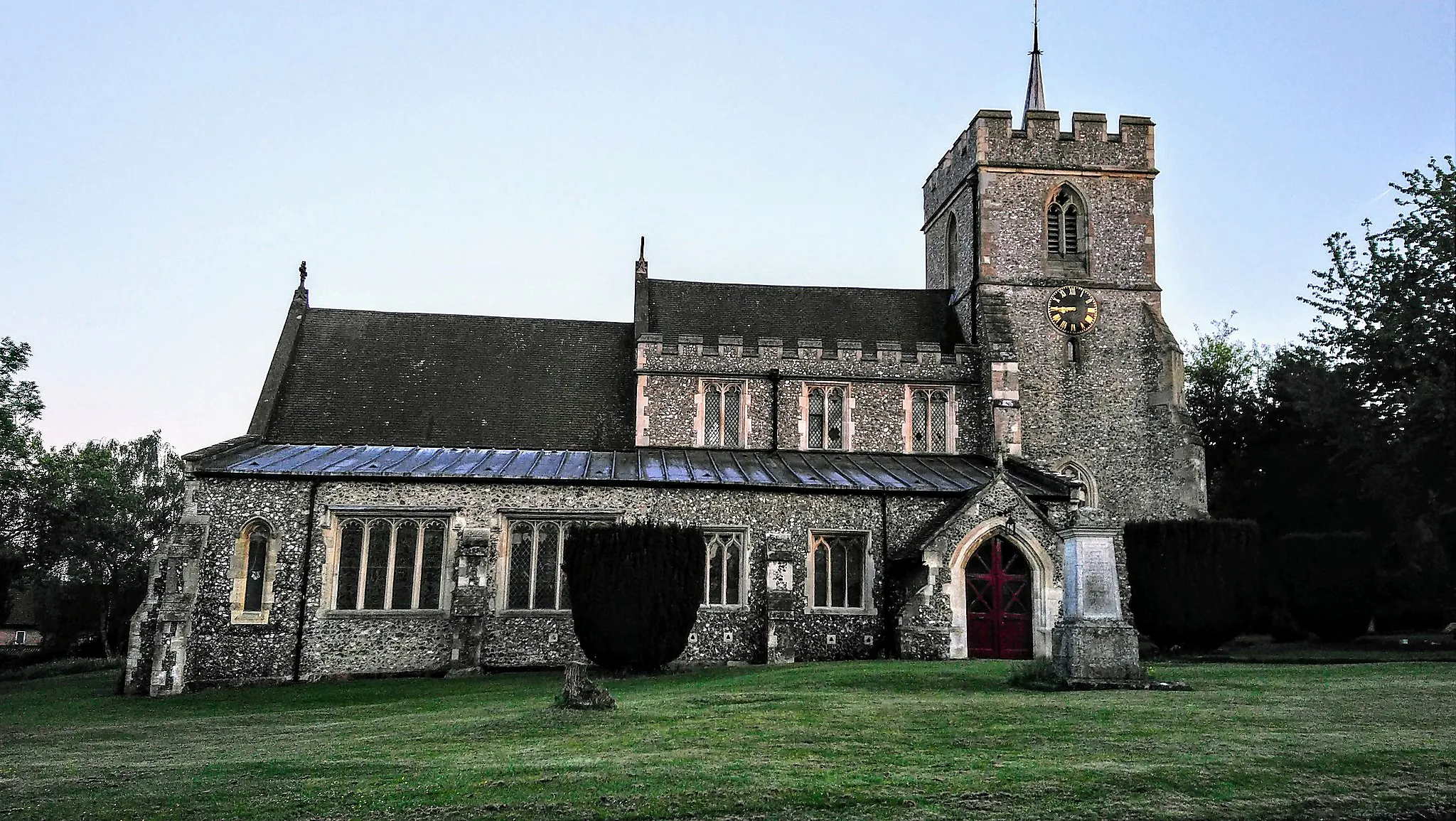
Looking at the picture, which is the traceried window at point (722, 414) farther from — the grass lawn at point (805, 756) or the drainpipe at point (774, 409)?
the grass lawn at point (805, 756)

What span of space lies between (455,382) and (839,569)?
11.6 m

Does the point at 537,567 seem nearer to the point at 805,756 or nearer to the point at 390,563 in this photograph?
the point at 390,563

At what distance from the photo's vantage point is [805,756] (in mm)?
10500

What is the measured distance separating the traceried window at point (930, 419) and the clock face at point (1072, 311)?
150 inches

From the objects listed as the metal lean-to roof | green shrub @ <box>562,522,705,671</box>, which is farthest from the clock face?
green shrub @ <box>562,522,705,671</box>

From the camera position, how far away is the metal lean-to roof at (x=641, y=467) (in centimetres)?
2516

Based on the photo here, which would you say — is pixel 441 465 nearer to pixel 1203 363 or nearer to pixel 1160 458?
pixel 1160 458

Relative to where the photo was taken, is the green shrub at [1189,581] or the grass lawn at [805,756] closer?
the grass lawn at [805,756]

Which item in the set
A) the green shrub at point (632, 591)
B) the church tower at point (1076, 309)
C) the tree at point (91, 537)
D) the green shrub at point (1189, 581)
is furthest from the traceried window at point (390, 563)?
the tree at point (91, 537)

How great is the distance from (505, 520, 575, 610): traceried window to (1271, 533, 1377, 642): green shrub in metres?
20.0

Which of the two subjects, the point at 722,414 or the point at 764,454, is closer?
the point at 764,454

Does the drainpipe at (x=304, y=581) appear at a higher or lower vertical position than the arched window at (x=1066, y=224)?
lower

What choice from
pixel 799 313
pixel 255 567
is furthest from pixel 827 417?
pixel 255 567

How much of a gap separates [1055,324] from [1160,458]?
14.9 feet
